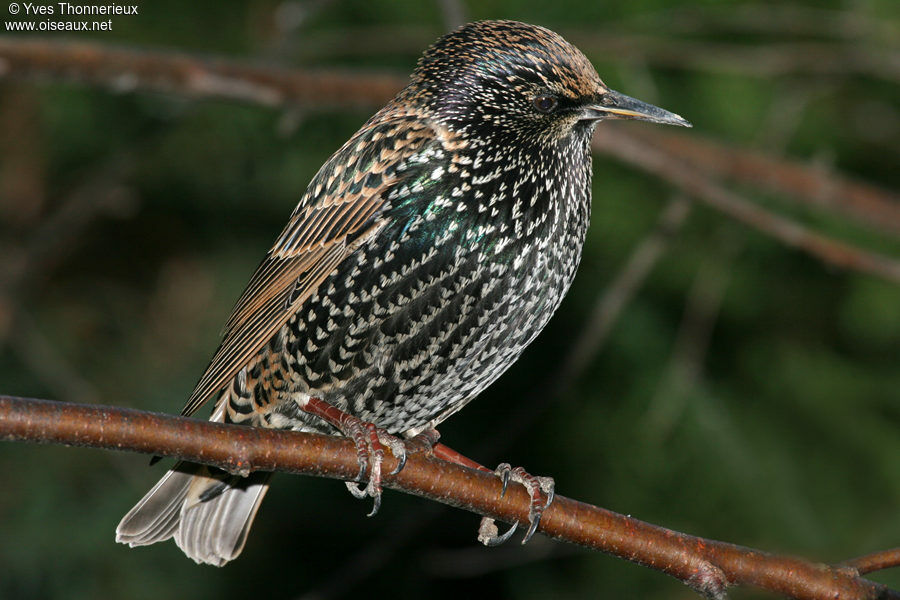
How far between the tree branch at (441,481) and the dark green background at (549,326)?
1.85 metres

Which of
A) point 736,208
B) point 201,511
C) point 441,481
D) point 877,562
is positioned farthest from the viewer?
point 736,208

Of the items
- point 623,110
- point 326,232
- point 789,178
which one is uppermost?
point 623,110

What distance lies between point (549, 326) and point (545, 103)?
2.80m

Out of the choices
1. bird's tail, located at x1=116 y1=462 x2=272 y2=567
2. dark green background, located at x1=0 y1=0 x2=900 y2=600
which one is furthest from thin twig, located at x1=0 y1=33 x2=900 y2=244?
bird's tail, located at x1=116 y1=462 x2=272 y2=567

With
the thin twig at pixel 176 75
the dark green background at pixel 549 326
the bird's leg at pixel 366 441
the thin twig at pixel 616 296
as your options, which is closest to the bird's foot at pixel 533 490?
the bird's leg at pixel 366 441

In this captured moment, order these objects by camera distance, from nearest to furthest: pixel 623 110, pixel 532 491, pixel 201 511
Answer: pixel 532 491 → pixel 623 110 → pixel 201 511

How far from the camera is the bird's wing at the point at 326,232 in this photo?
130 inches

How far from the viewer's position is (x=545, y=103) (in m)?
3.30

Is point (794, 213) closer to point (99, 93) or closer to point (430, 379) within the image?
point (430, 379)

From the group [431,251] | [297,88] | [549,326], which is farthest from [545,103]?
[549,326]

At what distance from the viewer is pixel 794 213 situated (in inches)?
219

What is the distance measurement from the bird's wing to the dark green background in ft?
4.68

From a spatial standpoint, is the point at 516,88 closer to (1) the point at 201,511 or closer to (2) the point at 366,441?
(2) the point at 366,441

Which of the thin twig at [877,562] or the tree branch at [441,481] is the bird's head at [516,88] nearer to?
the tree branch at [441,481]
